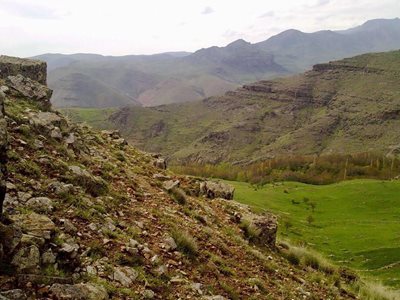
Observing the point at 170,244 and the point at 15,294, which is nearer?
the point at 15,294

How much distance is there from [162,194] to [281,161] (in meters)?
168

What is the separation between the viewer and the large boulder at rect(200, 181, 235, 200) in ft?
77.0

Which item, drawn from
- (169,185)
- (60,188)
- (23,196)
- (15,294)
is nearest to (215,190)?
(169,185)

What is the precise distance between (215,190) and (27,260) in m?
16.0

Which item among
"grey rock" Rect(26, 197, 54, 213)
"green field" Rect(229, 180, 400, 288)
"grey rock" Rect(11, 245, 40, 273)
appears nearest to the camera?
"grey rock" Rect(11, 245, 40, 273)

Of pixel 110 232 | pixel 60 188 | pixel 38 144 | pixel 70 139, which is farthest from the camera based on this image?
pixel 70 139

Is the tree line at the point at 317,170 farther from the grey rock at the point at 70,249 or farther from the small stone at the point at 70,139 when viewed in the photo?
the grey rock at the point at 70,249

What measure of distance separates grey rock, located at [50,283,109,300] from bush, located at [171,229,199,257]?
4.27 meters

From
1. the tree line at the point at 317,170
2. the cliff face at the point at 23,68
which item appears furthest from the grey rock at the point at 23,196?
the tree line at the point at 317,170

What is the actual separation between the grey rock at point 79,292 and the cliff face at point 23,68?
15.5 metres

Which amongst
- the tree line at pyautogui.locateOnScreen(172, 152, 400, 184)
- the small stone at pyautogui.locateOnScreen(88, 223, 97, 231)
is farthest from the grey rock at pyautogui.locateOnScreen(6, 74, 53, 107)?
the tree line at pyautogui.locateOnScreen(172, 152, 400, 184)

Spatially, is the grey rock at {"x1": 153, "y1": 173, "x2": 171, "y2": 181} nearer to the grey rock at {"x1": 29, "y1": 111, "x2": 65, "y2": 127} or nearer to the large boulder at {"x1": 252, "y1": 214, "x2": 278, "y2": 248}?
the large boulder at {"x1": 252, "y1": 214, "x2": 278, "y2": 248}

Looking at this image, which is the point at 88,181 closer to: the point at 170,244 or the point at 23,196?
the point at 23,196

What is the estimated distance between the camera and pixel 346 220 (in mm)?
70875
